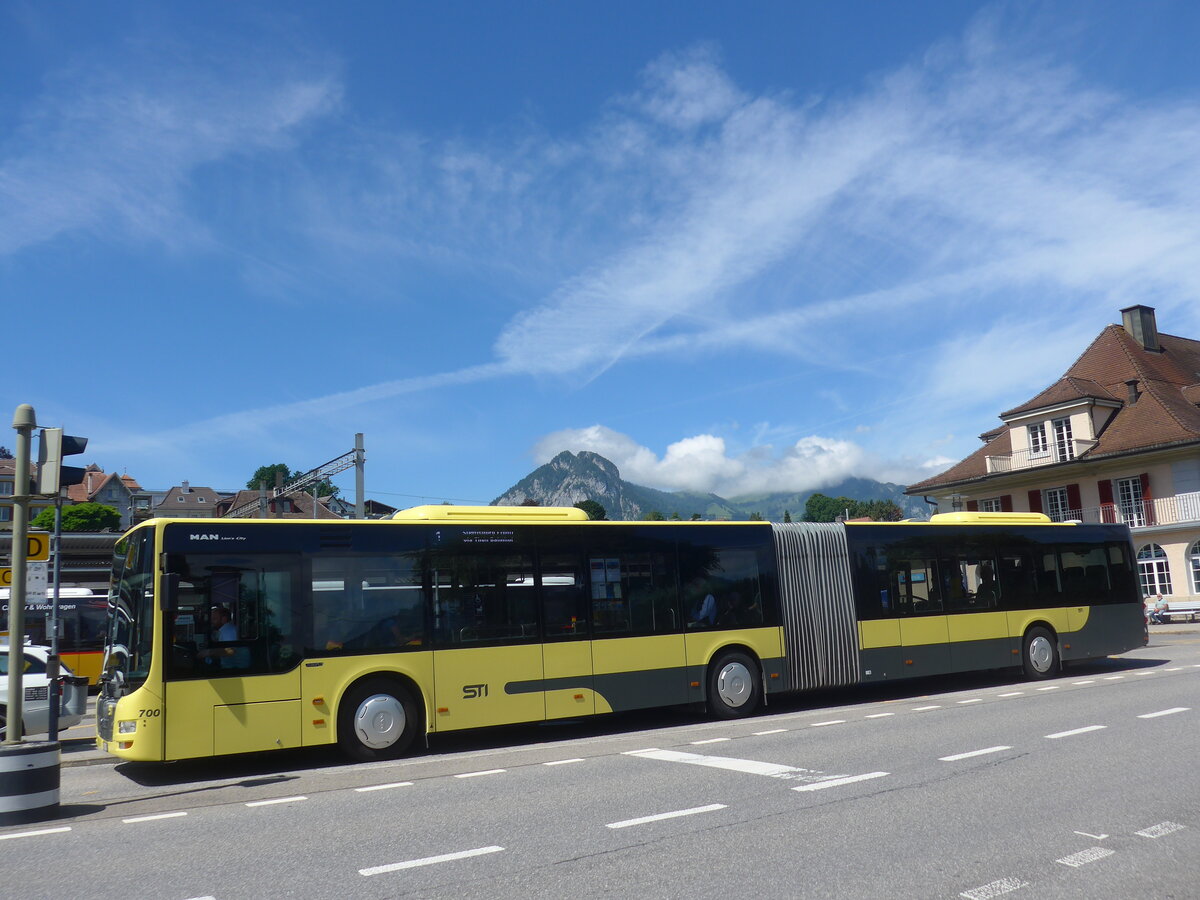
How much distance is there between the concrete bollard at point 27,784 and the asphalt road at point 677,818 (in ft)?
0.53

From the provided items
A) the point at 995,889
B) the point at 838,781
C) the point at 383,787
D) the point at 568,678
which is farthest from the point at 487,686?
the point at 995,889

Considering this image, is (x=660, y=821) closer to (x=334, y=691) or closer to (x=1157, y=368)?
(x=334, y=691)

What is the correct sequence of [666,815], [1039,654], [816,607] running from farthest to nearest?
[1039,654], [816,607], [666,815]

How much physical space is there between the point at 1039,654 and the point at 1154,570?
27.7 meters

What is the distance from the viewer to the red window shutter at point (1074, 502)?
44.3 m

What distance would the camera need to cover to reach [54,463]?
377 inches

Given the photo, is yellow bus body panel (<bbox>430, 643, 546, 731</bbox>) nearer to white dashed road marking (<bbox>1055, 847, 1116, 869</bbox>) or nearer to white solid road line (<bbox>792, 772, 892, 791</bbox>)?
white solid road line (<bbox>792, 772, 892, 791</bbox>)

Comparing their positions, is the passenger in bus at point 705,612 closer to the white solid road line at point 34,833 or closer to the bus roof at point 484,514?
→ the bus roof at point 484,514

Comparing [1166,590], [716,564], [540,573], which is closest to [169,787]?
[540,573]

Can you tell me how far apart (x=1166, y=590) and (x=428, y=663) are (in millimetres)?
38950

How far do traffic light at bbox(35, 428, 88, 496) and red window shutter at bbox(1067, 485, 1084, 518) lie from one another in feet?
143

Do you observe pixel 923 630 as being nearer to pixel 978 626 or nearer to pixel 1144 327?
pixel 978 626

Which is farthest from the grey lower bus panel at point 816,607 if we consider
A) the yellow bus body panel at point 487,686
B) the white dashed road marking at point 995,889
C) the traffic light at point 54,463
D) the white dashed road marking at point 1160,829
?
the traffic light at point 54,463

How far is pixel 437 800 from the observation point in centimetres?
890
